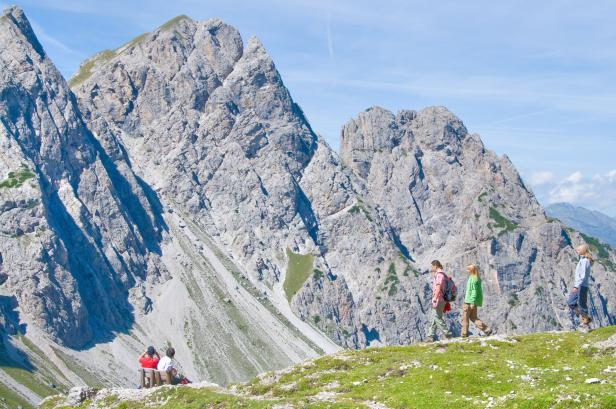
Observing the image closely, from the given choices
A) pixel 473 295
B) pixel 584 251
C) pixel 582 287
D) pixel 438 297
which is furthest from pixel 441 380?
pixel 584 251

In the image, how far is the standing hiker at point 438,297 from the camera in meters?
40.3

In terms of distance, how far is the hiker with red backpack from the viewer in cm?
4034

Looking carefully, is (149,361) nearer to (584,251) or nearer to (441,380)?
(441,380)

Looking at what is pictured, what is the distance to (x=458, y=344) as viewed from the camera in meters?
40.5

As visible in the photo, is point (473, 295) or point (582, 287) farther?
point (473, 295)

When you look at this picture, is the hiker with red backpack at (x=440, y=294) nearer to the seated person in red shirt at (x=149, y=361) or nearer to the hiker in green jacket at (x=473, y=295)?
the hiker in green jacket at (x=473, y=295)

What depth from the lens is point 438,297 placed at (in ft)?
132

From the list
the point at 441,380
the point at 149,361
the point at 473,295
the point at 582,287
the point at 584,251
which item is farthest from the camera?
the point at 149,361

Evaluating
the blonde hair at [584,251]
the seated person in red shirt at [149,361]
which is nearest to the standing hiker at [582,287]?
the blonde hair at [584,251]

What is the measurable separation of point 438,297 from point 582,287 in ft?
31.5

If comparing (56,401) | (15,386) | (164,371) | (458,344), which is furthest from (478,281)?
(15,386)

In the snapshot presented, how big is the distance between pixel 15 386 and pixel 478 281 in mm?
198642

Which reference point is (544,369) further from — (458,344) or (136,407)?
(136,407)

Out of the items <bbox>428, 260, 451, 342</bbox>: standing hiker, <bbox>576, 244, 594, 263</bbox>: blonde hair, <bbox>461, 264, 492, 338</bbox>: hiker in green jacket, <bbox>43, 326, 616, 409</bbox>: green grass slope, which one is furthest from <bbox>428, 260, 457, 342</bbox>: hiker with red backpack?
<bbox>576, 244, 594, 263</bbox>: blonde hair
